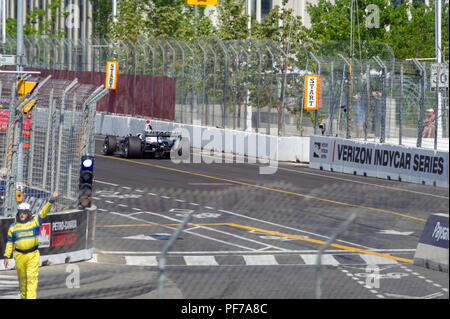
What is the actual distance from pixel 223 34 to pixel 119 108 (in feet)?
25.7

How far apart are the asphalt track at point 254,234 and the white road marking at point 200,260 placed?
18 mm

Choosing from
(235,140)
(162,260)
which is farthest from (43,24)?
(162,260)

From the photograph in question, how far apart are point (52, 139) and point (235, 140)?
2086 cm

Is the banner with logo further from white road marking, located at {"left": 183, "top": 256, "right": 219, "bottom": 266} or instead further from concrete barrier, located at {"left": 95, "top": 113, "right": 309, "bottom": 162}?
concrete barrier, located at {"left": 95, "top": 113, "right": 309, "bottom": 162}

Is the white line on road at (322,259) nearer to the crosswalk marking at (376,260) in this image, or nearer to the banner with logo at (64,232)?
the crosswalk marking at (376,260)

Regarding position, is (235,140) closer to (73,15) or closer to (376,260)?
(376,260)

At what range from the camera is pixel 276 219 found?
22.1 metres

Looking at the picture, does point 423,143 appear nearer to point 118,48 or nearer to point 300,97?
point 300,97

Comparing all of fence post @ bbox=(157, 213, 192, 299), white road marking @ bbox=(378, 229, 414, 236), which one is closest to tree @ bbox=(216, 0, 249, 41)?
white road marking @ bbox=(378, 229, 414, 236)

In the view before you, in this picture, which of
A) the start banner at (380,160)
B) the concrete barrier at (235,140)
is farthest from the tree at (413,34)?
the start banner at (380,160)

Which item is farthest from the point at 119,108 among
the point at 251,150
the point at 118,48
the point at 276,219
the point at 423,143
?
the point at 276,219

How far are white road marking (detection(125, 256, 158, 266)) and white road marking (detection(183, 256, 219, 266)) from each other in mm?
589

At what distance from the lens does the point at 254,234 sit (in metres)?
20.0

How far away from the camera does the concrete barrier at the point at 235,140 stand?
36375 mm
